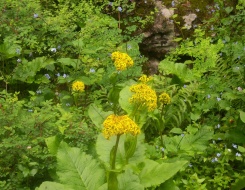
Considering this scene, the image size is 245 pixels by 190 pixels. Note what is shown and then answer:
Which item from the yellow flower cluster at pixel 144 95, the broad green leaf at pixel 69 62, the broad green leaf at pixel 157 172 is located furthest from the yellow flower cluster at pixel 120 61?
the broad green leaf at pixel 69 62

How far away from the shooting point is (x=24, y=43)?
4.03 metres

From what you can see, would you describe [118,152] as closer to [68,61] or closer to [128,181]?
[128,181]

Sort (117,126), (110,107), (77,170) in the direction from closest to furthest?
(117,126) < (77,170) < (110,107)

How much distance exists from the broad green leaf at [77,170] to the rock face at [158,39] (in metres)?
2.32

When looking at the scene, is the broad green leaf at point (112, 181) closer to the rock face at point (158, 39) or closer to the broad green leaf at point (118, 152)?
the broad green leaf at point (118, 152)

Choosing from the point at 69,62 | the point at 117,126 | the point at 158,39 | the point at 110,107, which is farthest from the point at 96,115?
the point at 158,39

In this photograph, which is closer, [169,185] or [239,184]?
[169,185]

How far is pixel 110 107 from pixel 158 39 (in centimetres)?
156

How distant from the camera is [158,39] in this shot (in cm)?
485

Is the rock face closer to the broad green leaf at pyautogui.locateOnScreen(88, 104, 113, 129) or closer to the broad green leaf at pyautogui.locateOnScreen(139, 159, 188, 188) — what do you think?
the broad green leaf at pyautogui.locateOnScreen(88, 104, 113, 129)

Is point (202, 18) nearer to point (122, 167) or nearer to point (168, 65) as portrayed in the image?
point (168, 65)

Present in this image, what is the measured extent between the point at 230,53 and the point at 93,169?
219 centimetres

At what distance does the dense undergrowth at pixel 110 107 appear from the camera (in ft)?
8.40

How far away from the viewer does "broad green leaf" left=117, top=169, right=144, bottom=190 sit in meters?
2.38
